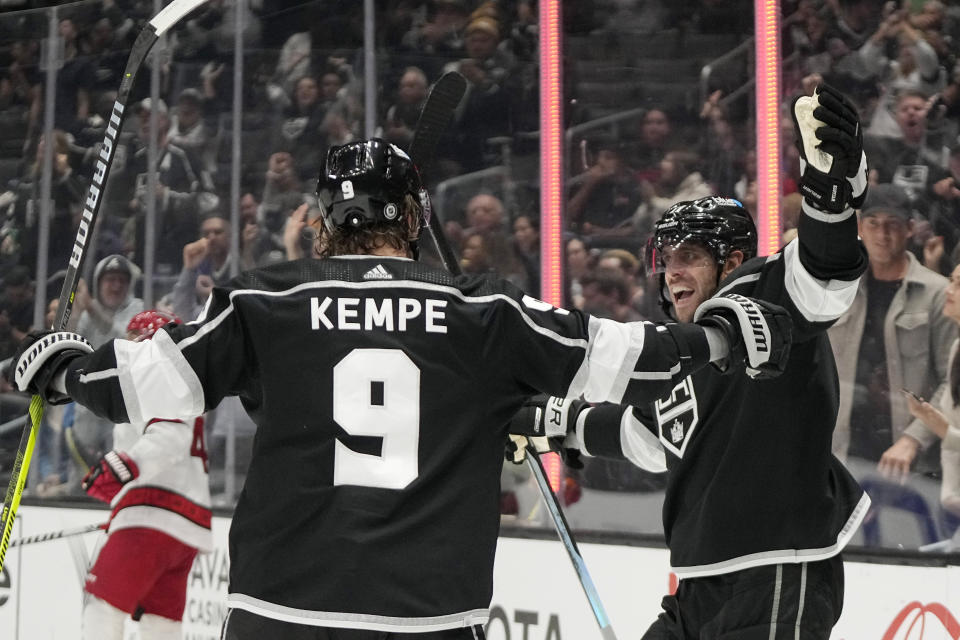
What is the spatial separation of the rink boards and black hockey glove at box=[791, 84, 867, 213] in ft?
5.58

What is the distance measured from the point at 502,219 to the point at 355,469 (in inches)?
121

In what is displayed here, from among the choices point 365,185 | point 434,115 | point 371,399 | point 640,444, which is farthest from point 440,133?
point 371,399

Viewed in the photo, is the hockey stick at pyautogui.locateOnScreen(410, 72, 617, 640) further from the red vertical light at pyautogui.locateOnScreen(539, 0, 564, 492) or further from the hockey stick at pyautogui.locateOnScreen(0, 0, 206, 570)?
the red vertical light at pyautogui.locateOnScreen(539, 0, 564, 492)

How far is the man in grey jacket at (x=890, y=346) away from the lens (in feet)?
12.5

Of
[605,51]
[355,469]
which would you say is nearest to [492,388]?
[355,469]

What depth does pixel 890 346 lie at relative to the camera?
3.89 metres

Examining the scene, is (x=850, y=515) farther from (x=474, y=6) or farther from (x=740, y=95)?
(x=474, y=6)

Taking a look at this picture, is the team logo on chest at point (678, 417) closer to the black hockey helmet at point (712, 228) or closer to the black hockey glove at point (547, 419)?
the black hockey helmet at point (712, 228)

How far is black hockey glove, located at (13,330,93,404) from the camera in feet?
6.27

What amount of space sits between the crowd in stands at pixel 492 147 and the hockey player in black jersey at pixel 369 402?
229cm

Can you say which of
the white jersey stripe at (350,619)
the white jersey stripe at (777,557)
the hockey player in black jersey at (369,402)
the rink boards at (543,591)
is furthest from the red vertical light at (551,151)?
the white jersey stripe at (350,619)

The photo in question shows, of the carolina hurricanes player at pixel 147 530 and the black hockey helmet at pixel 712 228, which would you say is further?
the carolina hurricanes player at pixel 147 530

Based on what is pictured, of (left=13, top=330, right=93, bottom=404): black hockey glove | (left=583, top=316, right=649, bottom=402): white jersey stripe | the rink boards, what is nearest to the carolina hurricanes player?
the rink boards

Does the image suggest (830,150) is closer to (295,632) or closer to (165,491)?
(295,632)
